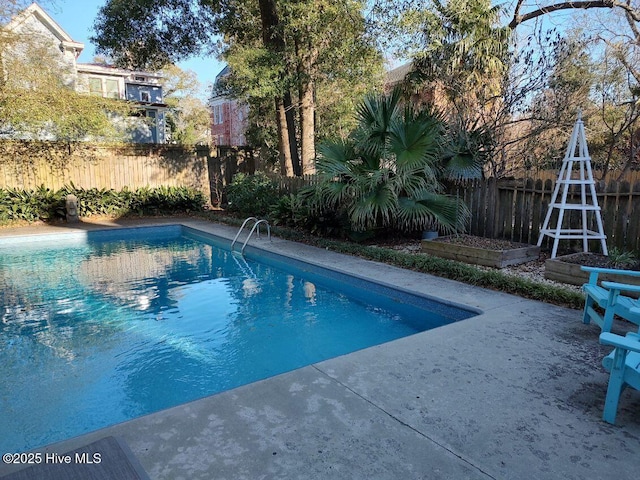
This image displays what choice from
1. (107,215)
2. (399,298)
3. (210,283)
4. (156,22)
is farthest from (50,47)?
(399,298)

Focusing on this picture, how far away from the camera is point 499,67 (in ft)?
26.8

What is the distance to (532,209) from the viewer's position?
6.77 meters

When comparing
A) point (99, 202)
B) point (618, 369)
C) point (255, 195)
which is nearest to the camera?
point (618, 369)

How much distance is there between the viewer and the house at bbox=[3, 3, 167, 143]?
10250 millimetres

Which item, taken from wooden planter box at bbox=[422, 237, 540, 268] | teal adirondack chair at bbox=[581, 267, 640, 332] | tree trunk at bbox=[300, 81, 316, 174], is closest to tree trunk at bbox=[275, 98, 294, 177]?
tree trunk at bbox=[300, 81, 316, 174]

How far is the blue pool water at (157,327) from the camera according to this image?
10.5 feet

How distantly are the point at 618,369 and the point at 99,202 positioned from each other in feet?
39.9

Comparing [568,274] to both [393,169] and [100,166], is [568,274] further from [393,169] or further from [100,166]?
[100,166]

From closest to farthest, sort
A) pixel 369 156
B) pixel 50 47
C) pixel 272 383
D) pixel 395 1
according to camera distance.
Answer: pixel 272 383
pixel 369 156
pixel 395 1
pixel 50 47

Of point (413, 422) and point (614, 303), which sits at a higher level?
point (614, 303)

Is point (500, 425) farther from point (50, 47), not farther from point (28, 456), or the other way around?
point (50, 47)

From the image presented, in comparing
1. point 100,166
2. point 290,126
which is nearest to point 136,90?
point 100,166

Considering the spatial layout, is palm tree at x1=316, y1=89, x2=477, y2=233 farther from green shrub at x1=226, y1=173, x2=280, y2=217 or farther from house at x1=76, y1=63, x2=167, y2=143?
house at x1=76, y1=63, x2=167, y2=143

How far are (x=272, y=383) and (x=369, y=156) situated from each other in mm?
5171
